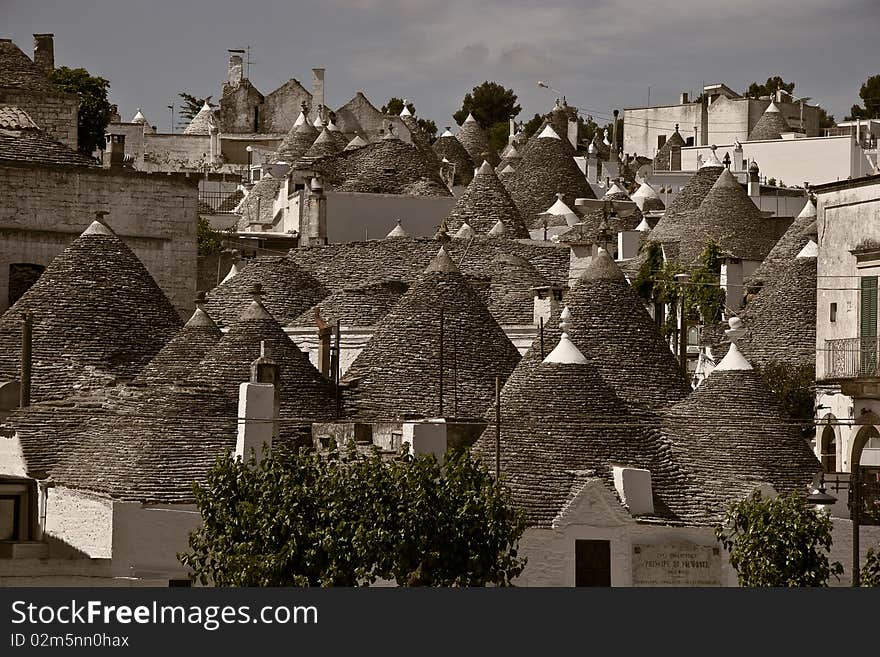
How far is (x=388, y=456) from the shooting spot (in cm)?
3903

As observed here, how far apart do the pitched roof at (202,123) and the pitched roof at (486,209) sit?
3509 cm

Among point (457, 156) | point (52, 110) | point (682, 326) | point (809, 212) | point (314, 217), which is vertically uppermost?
point (457, 156)

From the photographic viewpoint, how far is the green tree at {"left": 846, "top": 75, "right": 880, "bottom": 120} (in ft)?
376

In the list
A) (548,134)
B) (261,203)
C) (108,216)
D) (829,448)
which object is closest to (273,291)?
(108,216)

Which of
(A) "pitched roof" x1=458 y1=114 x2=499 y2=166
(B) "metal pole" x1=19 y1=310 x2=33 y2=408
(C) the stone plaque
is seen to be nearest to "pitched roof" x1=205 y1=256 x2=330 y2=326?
(B) "metal pole" x1=19 y1=310 x2=33 y2=408

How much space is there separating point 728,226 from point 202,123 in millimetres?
40229

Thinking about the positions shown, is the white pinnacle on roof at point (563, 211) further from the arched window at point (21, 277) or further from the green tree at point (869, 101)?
the green tree at point (869, 101)

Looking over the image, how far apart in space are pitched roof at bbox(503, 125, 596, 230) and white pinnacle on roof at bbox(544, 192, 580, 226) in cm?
82

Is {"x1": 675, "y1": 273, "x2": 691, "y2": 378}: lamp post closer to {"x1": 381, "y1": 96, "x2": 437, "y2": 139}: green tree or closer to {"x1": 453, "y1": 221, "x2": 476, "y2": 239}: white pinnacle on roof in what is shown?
{"x1": 453, "y1": 221, "x2": 476, "y2": 239}: white pinnacle on roof

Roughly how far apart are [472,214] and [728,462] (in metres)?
24.4

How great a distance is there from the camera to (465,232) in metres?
62.2

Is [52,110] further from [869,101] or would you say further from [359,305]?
[869,101]

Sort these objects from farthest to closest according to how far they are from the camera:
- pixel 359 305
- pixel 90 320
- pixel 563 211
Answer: pixel 563 211 → pixel 359 305 → pixel 90 320

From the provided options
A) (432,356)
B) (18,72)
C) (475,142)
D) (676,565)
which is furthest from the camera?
(475,142)
